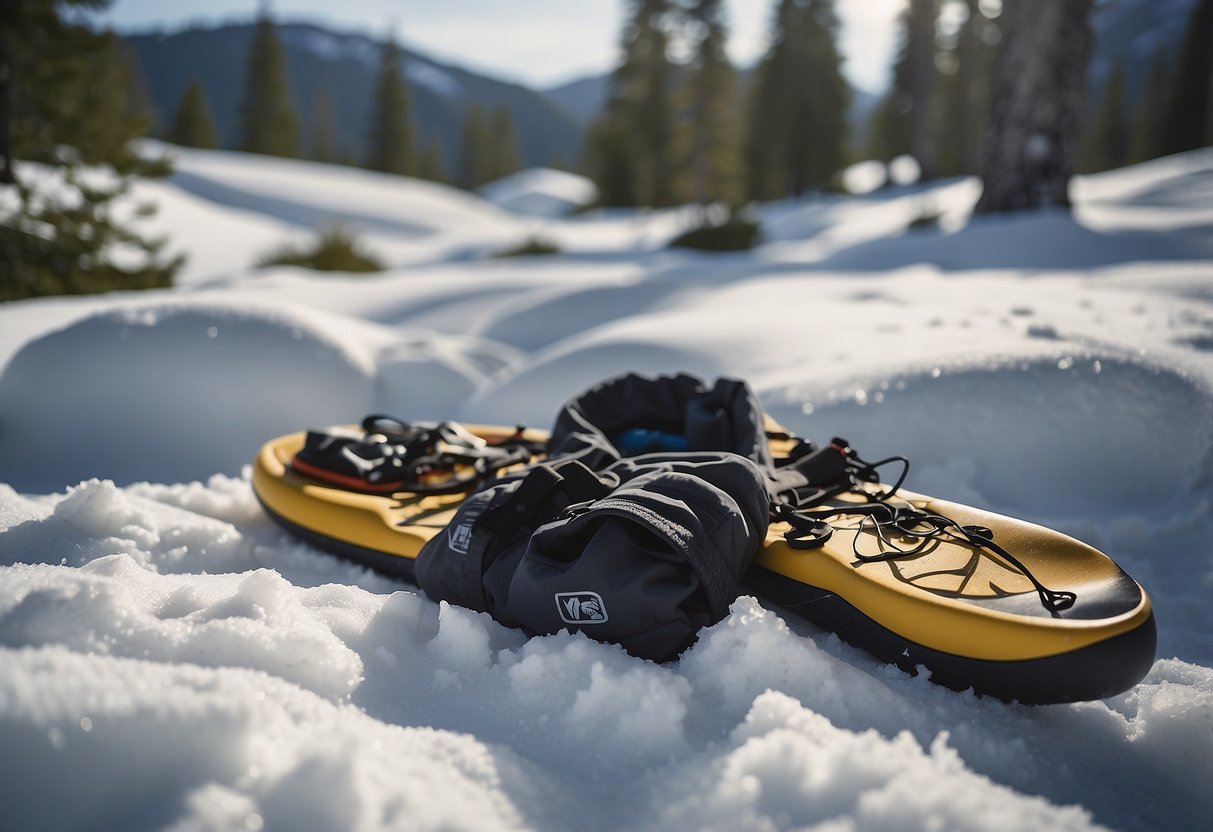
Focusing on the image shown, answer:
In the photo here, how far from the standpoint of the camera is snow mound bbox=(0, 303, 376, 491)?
2387 mm

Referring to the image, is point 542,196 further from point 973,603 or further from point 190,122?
point 973,603

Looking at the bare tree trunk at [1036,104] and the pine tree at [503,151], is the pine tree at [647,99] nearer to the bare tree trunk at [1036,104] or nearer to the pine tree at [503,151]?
the bare tree trunk at [1036,104]

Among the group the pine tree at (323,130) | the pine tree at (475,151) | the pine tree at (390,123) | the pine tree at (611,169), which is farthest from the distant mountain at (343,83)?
the pine tree at (611,169)

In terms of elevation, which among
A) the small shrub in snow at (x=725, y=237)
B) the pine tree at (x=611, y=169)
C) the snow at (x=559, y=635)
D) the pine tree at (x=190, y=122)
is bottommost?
the snow at (x=559, y=635)

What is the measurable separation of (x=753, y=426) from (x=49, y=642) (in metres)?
1.41

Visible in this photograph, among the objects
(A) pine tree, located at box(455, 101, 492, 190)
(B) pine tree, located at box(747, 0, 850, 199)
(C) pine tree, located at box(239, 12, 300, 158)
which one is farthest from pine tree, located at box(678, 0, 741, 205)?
(A) pine tree, located at box(455, 101, 492, 190)

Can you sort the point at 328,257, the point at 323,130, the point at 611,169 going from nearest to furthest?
1. the point at 328,257
2. the point at 611,169
3. the point at 323,130

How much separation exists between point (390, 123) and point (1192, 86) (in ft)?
94.1

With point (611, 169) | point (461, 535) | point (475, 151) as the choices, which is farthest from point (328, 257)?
point (475, 151)

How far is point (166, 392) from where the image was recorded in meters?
2.58

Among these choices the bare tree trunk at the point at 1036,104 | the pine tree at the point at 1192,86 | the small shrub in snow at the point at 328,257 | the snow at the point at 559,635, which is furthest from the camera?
A: the pine tree at the point at 1192,86

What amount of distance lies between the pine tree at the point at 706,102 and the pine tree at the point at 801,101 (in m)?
4.13

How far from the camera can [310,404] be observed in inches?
108

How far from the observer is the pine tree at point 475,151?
4078 cm
